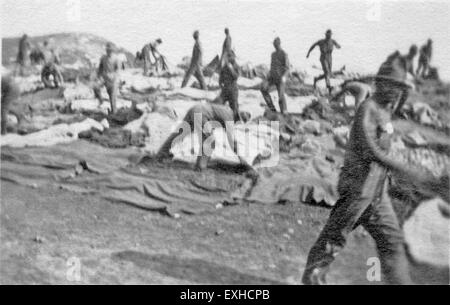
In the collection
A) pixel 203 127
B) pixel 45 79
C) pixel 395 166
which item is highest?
pixel 45 79

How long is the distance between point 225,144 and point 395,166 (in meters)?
1.92

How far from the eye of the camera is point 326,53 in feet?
19.7

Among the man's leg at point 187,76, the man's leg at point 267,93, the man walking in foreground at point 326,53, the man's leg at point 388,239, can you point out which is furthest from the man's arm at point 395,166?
the man's leg at point 187,76

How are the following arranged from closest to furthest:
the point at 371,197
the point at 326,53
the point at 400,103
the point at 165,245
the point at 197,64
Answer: the point at 371,197, the point at 165,245, the point at 400,103, the point at 326,53, the point at 197,64

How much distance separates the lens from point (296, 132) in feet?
20.2

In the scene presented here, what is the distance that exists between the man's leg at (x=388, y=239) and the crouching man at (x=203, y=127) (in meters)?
1.53

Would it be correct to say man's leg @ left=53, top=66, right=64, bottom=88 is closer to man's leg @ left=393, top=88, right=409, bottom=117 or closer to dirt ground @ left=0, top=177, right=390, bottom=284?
dirt ground @ left=0, top=177, right=390, bottom=284

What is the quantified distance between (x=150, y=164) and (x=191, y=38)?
1.54 meters

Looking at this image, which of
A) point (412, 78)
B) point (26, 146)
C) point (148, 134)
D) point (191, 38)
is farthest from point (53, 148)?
point (412, 78)

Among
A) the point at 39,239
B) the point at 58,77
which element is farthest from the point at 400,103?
the point at 39,239

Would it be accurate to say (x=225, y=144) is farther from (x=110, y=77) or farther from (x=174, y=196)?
(x=110, y=77)

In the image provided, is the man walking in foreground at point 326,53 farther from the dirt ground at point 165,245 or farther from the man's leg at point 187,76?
the dirt ground at point 165,245

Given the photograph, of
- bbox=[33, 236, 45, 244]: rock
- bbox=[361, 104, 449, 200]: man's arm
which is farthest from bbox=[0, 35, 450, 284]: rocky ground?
bbox=[361, 104, 449, 200]: man's arm
